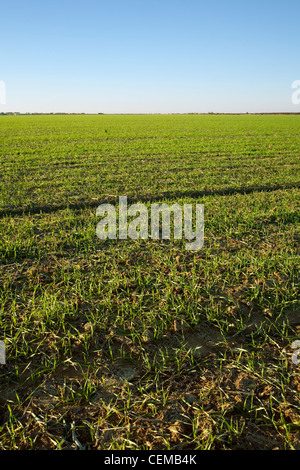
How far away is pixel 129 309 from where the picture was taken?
12.0ft

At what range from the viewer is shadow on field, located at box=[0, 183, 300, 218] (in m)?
7.71

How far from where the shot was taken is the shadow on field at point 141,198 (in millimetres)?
7711

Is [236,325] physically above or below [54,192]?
below

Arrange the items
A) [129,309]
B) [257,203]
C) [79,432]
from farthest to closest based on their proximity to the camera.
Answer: [257,203], [129,309], [79,432]

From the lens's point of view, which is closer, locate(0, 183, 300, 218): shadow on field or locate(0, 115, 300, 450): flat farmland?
locate(0, 115, 300, 450): flat farmland

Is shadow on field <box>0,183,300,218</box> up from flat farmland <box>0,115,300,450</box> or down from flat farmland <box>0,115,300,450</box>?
up

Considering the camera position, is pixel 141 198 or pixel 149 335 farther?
pixel 141 198

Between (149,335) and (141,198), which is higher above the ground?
(141,198)

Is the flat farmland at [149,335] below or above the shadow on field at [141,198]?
below

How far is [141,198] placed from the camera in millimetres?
8953
